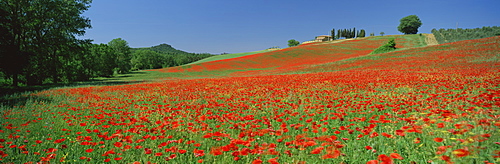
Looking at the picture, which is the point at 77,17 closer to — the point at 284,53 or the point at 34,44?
the point at 34,44

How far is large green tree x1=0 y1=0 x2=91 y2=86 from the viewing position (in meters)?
17.9

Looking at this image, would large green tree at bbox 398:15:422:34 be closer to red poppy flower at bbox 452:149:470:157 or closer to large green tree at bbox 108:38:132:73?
large green tree at bbox 108:38:132:73

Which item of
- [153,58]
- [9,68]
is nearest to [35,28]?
[9,68]

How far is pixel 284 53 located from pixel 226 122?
68131 millimetres

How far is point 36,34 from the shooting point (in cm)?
2342

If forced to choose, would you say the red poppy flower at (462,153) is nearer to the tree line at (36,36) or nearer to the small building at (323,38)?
the tree line at (36,36)

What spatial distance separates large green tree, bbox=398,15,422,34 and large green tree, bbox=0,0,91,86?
11662 cm

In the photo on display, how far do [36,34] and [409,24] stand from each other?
121 metres

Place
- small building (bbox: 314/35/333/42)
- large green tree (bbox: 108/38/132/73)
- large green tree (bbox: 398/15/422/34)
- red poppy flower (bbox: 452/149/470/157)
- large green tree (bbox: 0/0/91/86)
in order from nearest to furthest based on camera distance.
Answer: red poppy flower (bbox: 452/149/470/157)
large green tree (bbox: 0/0/91/86)
large green tree (bbox: 108/38/132/73)
large green tree (bbox: 398/15/422/34)
small building (bbox: 314/35/333/42)

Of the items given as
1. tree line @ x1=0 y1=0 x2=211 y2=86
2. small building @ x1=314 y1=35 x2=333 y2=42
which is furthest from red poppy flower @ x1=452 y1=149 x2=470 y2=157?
small building @ x1=314 y1=35 x2=333 y2=42

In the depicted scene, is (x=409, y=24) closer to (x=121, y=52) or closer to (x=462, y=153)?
(x=121, y=52)

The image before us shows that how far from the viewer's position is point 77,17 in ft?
85.9

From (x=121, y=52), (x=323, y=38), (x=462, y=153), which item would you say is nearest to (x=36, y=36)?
(x=462, y=153)

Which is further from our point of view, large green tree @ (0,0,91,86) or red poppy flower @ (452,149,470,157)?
large green tree @ (0,0,91,86)
